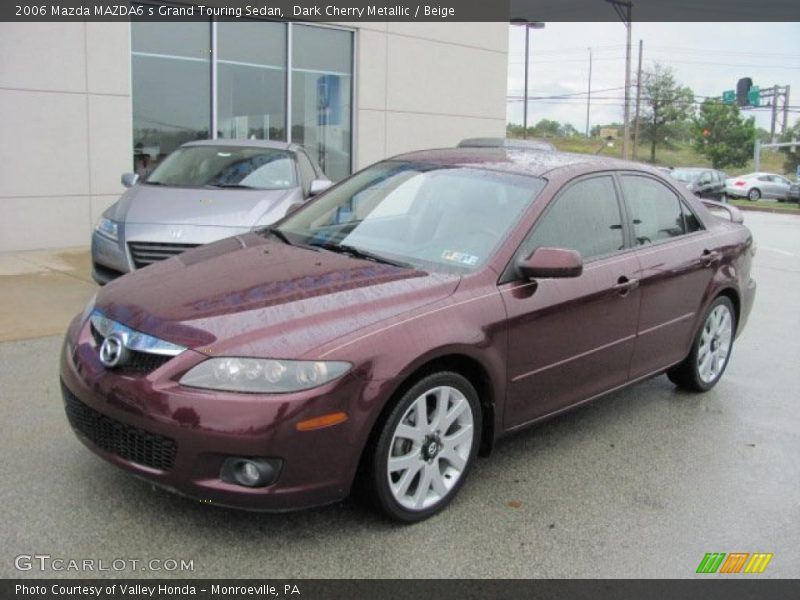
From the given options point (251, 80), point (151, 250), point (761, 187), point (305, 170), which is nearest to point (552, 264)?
point (151, 250)

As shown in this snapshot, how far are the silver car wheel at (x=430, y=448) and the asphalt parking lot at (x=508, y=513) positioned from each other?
0.44ft

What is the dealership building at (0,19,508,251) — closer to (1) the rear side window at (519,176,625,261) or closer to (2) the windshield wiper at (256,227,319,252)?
(2) the windshield wiper at (256,227,319,252)

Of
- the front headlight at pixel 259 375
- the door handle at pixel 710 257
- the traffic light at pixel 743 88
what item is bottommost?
the front headlight at pixel 259 375

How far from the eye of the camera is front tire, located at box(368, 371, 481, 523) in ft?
10.7

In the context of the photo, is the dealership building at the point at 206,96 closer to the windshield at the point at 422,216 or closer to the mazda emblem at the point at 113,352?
the windshield at the point at 422,216

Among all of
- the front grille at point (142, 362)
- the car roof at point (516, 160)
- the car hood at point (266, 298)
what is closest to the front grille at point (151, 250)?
the car roof at point (516, 160)

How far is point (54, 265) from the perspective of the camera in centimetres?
946

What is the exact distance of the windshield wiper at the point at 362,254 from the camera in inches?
151

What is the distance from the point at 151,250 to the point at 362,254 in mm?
3507

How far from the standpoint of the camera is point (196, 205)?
7402mm

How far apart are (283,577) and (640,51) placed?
180ft

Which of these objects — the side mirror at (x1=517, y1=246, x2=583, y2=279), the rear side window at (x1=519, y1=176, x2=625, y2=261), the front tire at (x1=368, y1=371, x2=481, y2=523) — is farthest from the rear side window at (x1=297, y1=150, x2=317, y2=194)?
the front tire at (x1=368, y1=371, x2=481, y2=523)
